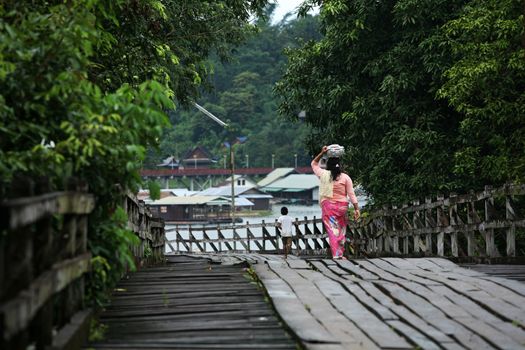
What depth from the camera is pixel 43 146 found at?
585 cm

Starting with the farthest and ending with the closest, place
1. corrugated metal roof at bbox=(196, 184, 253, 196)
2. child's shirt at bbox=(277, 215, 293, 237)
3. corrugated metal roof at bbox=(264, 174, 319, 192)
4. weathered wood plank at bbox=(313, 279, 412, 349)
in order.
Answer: corrugated metal roof at bbox=(264, 174, 319, 192) → corrugated metal roof at bbox=(196, 184, 253, 196) → child's shirt at bbox=(277, 215, 293, 237) → weathered wood plank at bbox=(313, 279, 412, 349)

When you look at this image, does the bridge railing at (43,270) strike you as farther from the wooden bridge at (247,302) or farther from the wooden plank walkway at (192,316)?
the wooden plank walkway at (192,316)

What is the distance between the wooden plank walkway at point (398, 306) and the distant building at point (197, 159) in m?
107

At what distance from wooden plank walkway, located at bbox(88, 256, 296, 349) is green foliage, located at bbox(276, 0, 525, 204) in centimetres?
1086

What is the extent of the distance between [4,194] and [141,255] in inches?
272

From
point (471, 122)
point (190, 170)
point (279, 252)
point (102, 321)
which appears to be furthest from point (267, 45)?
point (102, 321)

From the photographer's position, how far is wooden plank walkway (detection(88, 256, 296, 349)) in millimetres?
5645

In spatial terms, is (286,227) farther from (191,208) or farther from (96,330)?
(191,208)

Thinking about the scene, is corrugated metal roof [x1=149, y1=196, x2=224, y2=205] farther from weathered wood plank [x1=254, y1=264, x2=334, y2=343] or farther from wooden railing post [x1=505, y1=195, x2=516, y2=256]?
weathered wood plank [x1=254, y1=264, x2=334, y2=343]

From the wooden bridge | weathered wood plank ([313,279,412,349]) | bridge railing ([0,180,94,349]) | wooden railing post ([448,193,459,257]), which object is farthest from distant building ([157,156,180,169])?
bridge railing ([0,180,94,349])

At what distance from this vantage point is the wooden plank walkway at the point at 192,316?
5.64 m

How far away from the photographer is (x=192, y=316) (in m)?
6.56

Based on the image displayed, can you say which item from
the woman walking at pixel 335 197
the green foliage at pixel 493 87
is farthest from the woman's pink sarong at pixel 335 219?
the green foliage at pixel 493 87

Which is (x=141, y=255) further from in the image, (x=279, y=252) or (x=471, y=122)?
(x=279, y=252)
